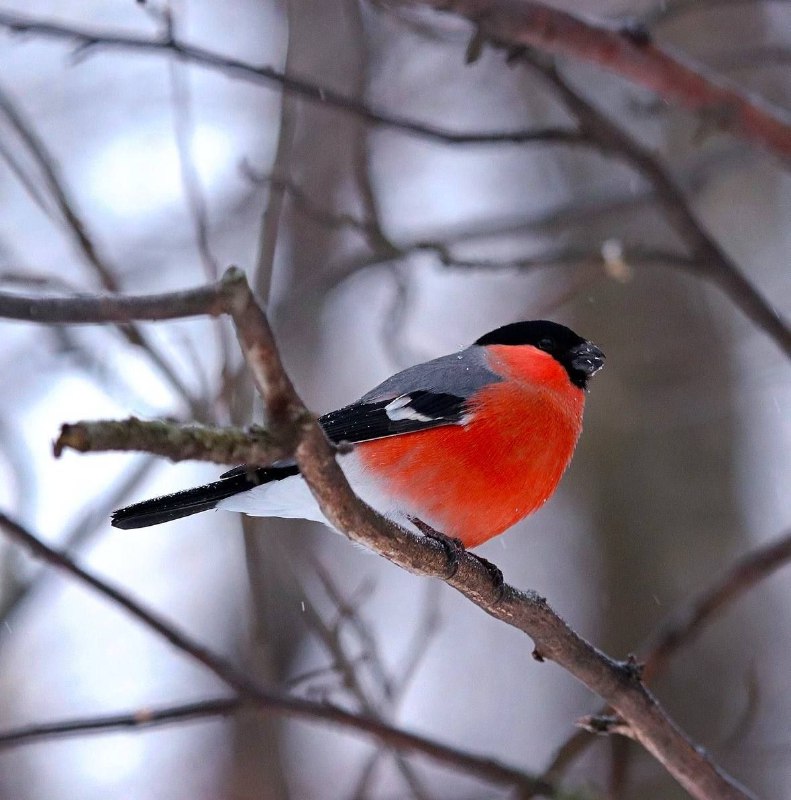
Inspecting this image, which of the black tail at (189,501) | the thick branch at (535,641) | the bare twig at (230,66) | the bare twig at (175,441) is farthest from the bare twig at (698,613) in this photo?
the bare twig at (175,441)

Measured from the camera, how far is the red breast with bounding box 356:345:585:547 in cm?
305

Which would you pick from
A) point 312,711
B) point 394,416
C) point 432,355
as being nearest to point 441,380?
point 394,416

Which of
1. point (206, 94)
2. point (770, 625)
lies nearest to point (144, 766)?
point (770, 625)

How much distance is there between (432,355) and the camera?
673cm

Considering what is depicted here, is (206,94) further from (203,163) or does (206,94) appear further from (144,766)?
Result: (144,766)

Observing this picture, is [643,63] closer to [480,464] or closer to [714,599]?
[480,464]

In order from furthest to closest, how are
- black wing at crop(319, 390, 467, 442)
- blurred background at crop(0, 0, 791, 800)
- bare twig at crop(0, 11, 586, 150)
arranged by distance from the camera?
blurred background at crop(0, 0, 791, 800), black wing at crop(319, 390, 467, 442), bare twig at crop(0, 11, 586, 150)

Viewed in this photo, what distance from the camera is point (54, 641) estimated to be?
6559mm

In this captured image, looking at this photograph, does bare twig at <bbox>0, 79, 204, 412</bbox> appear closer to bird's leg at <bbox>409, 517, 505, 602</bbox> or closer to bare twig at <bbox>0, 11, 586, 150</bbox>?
bare twig at <bbox>0, 11, 586, 150</bbox>

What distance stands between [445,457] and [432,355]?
3682mm

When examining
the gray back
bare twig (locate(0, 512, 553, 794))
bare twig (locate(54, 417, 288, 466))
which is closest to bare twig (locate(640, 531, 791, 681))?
bare twig (locate(0, 512, 553, 794))

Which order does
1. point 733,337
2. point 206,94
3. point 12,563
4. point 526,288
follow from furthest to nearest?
point 526,288, point 206,94, point 733,337, point 12,563

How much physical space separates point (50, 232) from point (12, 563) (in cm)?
319

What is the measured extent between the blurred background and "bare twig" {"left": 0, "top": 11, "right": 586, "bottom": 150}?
87cm
